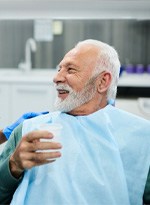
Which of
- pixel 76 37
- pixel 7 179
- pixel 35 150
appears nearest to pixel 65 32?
pixel 76 37

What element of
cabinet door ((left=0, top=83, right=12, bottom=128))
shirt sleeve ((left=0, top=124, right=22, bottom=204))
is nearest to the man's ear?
shirt sleeve ((left=0, top=124, right=22, bottom=204))

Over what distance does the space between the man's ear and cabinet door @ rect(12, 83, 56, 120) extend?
1.84m

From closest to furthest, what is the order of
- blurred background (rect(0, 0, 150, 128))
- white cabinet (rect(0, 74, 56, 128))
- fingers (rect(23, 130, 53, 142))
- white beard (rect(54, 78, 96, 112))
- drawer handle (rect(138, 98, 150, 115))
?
fingers (rect(23, 130, 53, 142)) → white beard (rect(54, 78, 96, 112)) → drawer handle (rect(138, 98, 150, 115)) → white cabinet (rect(0, 74, 56, 128)) → blurred background (rect(0, 0, 150, 128))

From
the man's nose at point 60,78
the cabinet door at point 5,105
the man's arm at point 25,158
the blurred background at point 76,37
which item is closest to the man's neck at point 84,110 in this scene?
the man's nose at point 60,78

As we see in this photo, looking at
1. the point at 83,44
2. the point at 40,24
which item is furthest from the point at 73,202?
the point at 40,24

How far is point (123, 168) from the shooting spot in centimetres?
133

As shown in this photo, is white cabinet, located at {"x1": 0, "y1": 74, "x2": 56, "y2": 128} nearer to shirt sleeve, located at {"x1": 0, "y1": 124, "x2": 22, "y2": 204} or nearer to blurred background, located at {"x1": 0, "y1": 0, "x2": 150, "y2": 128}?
blurred background, located at {"x1": 0, "y1": 0, "x2": 150, "y2": 128}

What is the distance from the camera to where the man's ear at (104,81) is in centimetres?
143

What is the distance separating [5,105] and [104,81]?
6.88 ft

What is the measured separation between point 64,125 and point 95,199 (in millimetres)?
326

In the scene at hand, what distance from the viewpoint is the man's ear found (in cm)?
143

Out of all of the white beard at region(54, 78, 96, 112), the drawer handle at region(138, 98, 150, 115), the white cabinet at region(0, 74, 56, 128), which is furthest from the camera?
the white cabinet at region(0, 74, 56, 128)

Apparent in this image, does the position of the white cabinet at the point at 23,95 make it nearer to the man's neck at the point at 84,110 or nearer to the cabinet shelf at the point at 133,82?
the cabinet shelf at the point at 133,82

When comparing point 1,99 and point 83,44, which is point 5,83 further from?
point 83,44
